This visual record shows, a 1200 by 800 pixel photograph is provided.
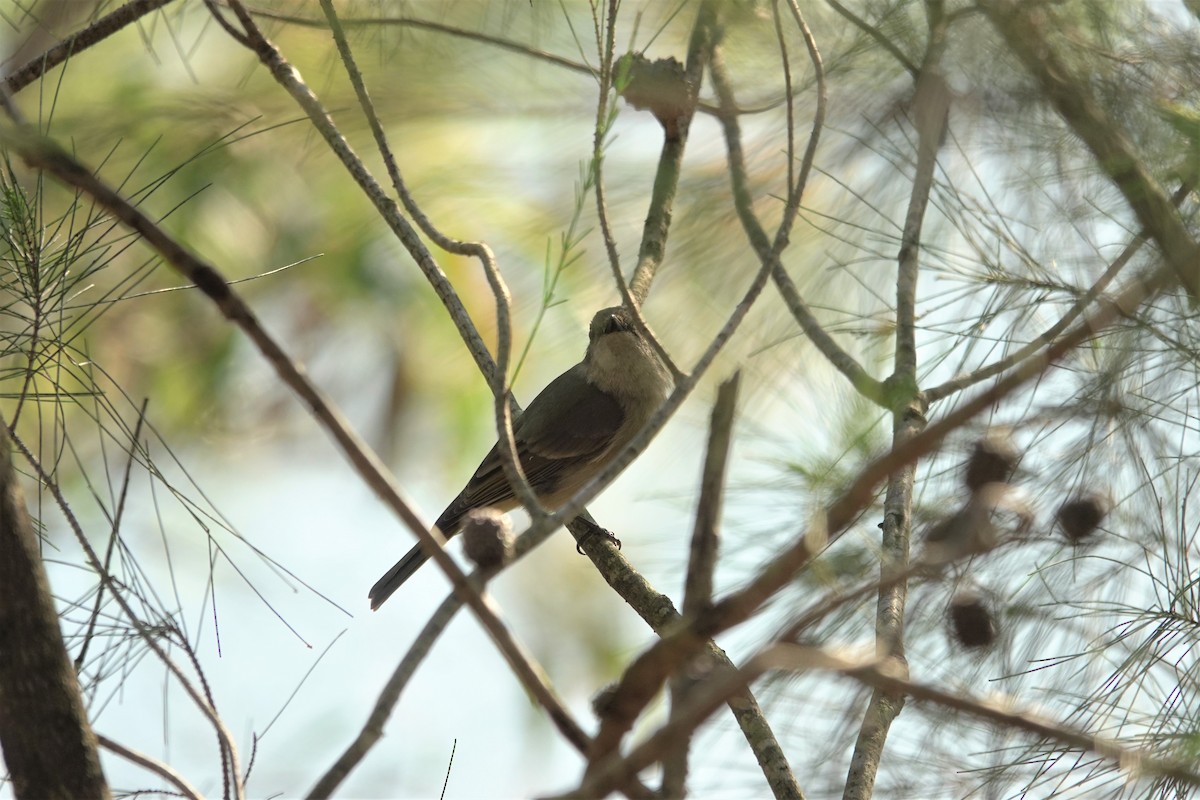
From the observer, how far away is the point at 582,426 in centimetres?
481

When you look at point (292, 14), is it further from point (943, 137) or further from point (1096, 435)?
point (1096, 435)

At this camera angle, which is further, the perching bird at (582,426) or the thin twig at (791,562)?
the perching bird at (582,426)

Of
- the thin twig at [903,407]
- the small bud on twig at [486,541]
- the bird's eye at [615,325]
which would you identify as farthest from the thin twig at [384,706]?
the bird's eye at [615,325]

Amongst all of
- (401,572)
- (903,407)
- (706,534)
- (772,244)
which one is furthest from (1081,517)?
(401,572)

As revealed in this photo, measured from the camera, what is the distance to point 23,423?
5301 millimetres

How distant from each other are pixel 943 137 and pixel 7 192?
227cm

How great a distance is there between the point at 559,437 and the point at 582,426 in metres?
0.10

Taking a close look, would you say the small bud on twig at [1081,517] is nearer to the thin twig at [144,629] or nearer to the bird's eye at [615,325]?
the thin twig at [144,629]

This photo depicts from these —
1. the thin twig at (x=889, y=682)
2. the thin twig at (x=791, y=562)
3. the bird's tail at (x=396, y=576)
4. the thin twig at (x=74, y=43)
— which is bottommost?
the thin twig at (x=889, y=682)

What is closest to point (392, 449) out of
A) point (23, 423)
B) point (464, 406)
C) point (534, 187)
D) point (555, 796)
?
point (464, 406)

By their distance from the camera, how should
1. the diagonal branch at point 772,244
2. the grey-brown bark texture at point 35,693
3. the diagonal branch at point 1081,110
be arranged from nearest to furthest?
the grey-brown bark texture at point 35,693
the diagonal branch at point 1081,110
the diagonal branch at point 772,244

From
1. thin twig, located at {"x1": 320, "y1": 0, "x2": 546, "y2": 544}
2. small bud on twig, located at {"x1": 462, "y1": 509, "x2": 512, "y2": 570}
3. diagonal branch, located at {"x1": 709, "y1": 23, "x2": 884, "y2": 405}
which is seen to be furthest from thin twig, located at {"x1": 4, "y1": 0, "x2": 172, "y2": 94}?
small bud on twig, located at {"x1": 462, "y1": 509, "x2": 512, "y2": 570}

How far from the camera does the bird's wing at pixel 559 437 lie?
475cm

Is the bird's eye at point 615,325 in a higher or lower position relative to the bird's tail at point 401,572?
higher
